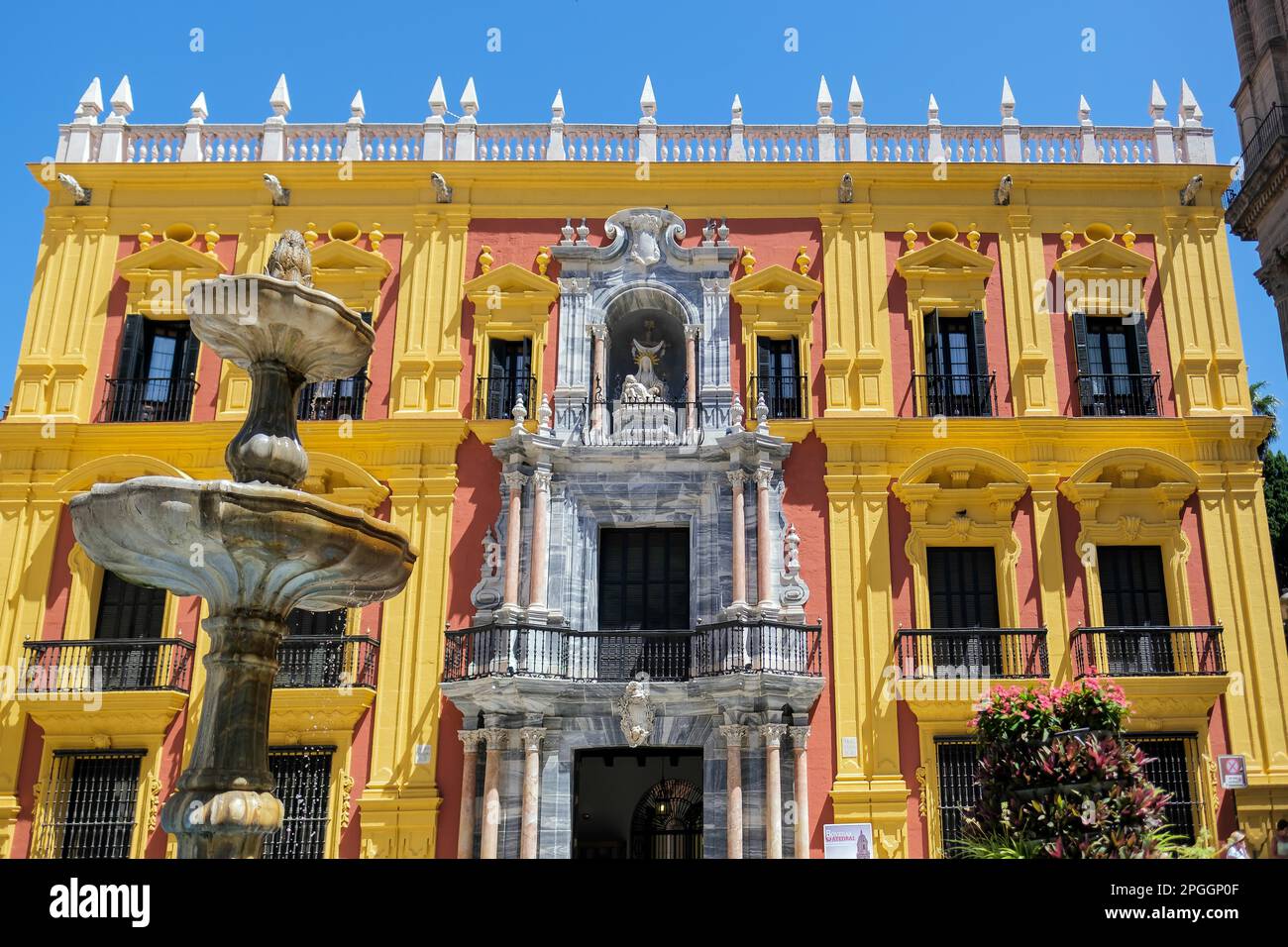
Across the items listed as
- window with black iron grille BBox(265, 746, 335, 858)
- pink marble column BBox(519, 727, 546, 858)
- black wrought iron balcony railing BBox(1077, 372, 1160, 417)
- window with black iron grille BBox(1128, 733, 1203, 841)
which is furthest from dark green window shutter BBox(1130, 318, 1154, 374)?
window with black iron grille BBox(265, 746, 335, 858)

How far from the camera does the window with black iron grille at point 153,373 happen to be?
17.6m

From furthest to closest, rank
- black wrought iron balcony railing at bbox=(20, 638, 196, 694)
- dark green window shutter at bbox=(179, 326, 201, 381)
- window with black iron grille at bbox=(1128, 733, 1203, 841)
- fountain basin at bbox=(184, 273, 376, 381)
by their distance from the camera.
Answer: dark green window shutter at bbox=(179, 326, 201, 381)
black wrought iron balcony railing at bbox=(20, 638, 196, 694)
window with black iron grille at bbox=(1128, 733, 1203, 841)
fountain basin at bbox=(184, 273, 376, 381)

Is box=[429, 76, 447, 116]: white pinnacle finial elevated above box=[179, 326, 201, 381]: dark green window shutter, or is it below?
above

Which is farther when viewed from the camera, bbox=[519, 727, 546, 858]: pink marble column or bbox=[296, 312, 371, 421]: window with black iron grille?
bbox=[296, 312, 371, 421]: window with black iron grille

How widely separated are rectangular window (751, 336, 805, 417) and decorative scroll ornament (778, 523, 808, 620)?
188cm

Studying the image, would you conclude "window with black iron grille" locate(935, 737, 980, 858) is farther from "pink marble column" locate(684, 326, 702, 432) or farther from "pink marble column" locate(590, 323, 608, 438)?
"pink marble column" locate(590, 323, 608, 438)

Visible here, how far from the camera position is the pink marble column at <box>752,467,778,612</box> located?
1608 cm

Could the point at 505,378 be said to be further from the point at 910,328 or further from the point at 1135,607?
the point at 1135,607

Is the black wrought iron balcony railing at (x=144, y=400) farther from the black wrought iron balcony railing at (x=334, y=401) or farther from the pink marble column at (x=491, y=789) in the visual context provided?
the pink marble column at (x=491, y=789)

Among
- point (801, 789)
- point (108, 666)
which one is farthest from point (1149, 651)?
point (108, 666)

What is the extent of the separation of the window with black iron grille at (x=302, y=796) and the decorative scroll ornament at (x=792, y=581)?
21.4 feet

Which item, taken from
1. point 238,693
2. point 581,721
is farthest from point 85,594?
point 238,693
